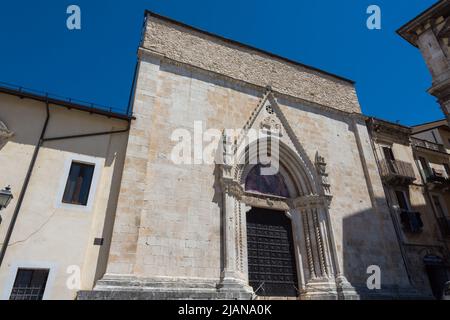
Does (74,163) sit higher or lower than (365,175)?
lower

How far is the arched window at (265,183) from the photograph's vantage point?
414 inches

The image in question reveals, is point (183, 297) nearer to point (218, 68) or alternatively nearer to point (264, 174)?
point (264, 174)

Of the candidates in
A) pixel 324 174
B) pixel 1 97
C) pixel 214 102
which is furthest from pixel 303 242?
pixel 1 97

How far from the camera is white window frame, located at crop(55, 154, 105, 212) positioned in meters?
7.24

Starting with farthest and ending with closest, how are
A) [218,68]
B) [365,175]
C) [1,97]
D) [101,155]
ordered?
[365,175], [218,68], [101,155], [1,97]

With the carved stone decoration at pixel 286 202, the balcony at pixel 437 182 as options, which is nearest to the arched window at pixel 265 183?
the carved stone decoration at pixel 286 202

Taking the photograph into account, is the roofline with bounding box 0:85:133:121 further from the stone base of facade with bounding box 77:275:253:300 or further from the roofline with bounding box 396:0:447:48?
the roofline with bounding box 396:0:447:48

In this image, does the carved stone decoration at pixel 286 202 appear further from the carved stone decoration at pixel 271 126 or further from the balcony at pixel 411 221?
the balcony at pixel 411 221

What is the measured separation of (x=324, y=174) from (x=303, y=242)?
9.02ft

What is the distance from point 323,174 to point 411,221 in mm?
4810

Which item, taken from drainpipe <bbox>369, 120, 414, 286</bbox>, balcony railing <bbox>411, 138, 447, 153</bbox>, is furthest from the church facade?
balcony railing <bbox>411, 138, 447, 153</bbox>

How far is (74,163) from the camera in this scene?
792 cm

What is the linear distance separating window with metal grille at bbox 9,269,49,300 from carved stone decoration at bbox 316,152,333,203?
895 centimetres

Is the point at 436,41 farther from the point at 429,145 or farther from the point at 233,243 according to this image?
the point at 233,243
